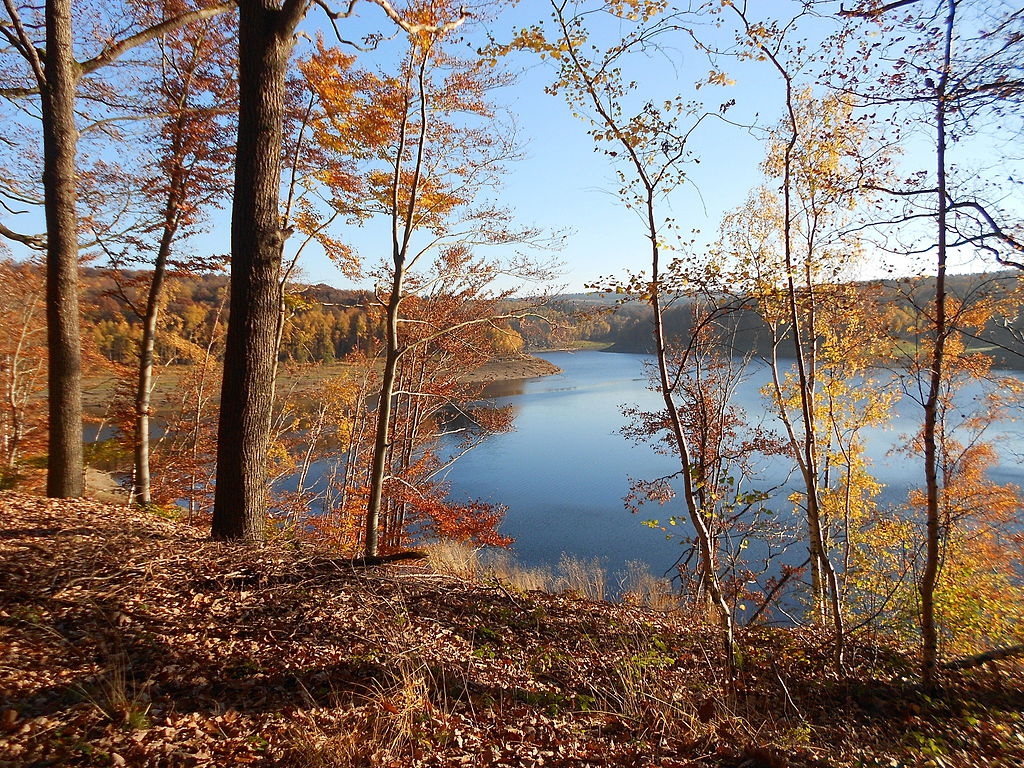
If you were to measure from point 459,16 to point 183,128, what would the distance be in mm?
4748

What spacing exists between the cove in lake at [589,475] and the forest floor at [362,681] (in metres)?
8.00

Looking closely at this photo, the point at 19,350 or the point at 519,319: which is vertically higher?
the point at 519,319

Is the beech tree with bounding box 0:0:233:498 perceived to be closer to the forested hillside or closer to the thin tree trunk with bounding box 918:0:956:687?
the forested hillside

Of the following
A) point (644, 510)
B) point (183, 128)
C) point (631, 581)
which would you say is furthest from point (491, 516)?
point (183, 128)

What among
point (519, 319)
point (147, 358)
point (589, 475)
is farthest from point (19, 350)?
point (589, 475)

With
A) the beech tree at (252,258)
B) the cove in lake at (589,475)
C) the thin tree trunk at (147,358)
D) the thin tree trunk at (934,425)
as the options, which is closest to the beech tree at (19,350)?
the thin tree trunk at (147,358)

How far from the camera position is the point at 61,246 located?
18.4ft

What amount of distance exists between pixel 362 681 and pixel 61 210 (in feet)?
20.2

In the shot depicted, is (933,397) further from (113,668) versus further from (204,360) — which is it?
(204,360)

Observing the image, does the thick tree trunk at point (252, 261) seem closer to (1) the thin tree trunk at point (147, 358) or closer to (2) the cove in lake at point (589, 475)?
(1) the thin tree trunk at point (147, 358)

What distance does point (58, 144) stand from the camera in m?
5.54

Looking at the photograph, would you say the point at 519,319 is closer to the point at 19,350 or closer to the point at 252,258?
the point at 252,258

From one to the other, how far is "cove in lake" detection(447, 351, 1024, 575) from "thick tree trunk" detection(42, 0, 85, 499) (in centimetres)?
1003

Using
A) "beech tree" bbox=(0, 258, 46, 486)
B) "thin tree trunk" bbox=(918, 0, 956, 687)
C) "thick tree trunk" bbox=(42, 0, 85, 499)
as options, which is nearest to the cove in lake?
"thin tree trunk" bbox=(918, 0, 956, 687)
